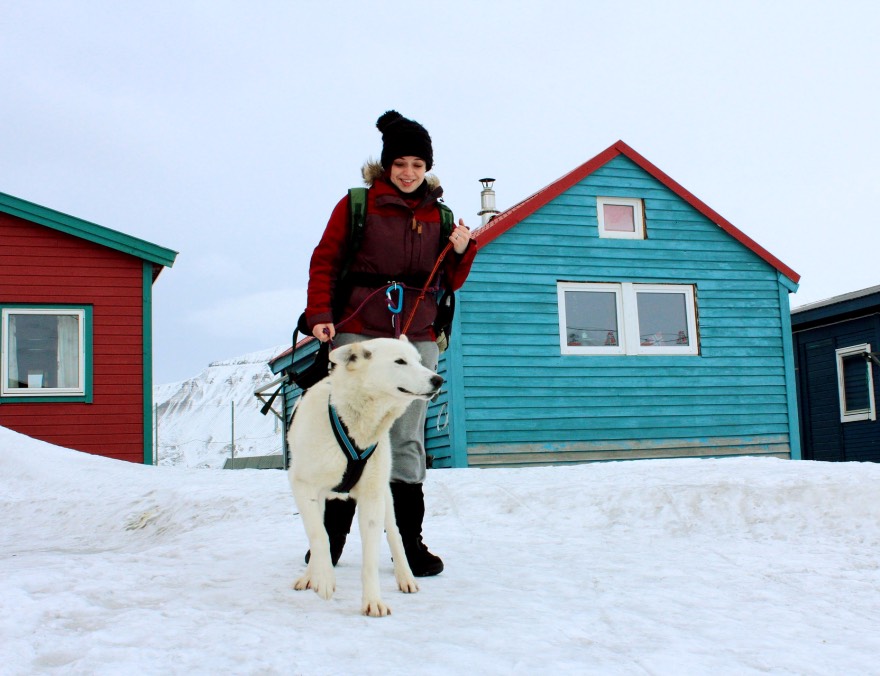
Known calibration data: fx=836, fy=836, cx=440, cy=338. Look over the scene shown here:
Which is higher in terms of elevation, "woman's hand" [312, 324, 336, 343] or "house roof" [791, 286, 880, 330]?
"house roof" [791, 286, 880, 330]

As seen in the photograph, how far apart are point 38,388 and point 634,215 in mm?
9082

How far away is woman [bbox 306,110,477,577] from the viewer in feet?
12.9

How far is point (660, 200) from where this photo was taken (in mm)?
12602

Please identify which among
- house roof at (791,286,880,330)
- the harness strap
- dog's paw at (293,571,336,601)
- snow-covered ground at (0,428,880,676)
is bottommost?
snow-covered ground at (0,428,880,676)

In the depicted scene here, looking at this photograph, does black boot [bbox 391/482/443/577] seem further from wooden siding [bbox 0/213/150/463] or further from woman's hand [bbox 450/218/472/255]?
wooden siding [bbox 0/213/150/463]

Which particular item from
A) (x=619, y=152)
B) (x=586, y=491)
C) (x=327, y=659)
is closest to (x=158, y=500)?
(x=586, y=491)

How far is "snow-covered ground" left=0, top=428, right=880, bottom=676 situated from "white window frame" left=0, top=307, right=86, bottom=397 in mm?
4944

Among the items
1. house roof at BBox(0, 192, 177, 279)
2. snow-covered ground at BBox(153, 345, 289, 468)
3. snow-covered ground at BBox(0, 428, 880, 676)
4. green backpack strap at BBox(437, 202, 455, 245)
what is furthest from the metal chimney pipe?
snow-covered ground at BBox(153, 345, 289, 468)

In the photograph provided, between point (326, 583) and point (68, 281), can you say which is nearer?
point (326, 583)

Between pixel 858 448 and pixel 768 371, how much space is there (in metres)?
6.05

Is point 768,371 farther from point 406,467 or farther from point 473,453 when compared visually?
point 406,467

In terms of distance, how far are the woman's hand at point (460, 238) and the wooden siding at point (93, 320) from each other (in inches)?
369

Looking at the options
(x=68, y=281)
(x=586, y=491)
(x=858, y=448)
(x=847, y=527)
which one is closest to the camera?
(x=847, y=527)

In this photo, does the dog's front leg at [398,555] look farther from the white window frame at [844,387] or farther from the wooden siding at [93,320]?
the white window frame at [844,387]
